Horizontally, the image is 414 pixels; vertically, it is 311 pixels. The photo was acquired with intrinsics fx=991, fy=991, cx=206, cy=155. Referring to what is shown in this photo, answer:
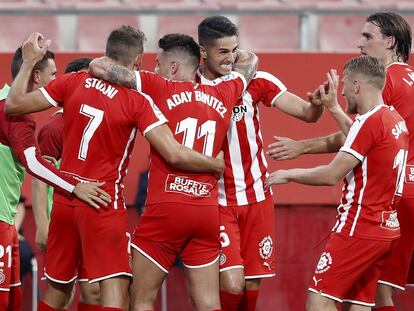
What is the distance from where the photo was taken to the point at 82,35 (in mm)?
12438

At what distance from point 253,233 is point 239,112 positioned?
3.00 ft

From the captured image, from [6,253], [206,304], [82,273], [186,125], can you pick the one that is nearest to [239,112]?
[186,125]

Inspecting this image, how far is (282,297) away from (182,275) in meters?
1.07

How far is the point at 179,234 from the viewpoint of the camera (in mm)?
6730

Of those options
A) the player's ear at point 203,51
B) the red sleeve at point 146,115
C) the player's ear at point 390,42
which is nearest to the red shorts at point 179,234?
the red sleeve at point 146,115

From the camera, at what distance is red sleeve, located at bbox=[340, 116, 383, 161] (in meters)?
6.57

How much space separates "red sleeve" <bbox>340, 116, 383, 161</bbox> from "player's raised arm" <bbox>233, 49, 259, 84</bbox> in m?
1.05

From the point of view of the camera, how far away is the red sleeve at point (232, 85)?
6910mm

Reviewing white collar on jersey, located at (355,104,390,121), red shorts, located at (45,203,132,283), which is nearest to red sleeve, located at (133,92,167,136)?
red shorts, located at (45,203,132,283)

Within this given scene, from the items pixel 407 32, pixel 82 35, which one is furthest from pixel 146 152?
pixel 407 32

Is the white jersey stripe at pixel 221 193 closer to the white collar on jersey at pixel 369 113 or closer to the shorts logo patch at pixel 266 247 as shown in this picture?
the shorts logo patch at pixel 266 247

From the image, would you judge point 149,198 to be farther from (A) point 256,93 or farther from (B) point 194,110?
(A) point 256,93

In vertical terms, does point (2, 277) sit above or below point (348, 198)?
below

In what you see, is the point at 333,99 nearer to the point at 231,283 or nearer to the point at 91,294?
the point at 231,283
